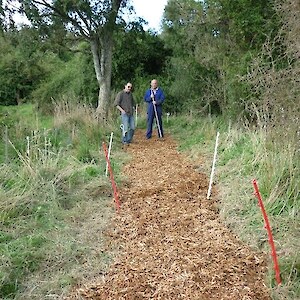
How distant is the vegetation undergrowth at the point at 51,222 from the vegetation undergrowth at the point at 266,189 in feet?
4.83

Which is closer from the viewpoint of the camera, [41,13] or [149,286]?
[149,286]

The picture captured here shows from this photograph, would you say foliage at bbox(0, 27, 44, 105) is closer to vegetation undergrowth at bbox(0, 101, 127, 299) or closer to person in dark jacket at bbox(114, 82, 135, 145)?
person in dark jacket at bbox(114, 82, 135, 145)

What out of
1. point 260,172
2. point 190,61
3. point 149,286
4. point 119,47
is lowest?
point 149,286

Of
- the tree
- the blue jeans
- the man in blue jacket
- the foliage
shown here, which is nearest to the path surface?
the blue jeans

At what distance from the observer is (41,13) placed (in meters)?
11.3

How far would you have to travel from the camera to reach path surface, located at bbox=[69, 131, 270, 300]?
312 cm

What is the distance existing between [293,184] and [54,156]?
3.71m

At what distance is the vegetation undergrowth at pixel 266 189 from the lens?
333cm

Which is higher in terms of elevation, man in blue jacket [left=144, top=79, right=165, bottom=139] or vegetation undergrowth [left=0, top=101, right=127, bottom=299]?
man in blue jacket [left=144, top=79, right=165, bottom=139]

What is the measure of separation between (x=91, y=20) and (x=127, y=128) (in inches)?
179

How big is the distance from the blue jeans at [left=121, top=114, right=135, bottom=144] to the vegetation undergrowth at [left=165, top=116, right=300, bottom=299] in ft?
7.52

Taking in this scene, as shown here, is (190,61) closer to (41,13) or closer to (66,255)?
(41,13)

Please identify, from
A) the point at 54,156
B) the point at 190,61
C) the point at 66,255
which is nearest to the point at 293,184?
the point at 66,255

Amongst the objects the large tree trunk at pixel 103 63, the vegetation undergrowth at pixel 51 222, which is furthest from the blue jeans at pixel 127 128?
the large tree trunk at pixel 103 63
